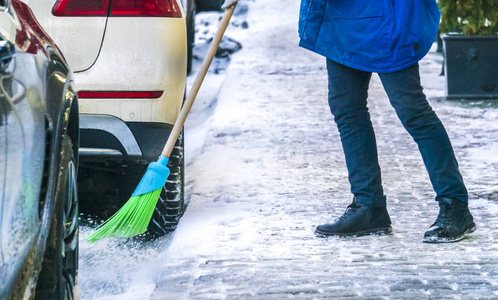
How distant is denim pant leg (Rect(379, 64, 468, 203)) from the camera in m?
3.28

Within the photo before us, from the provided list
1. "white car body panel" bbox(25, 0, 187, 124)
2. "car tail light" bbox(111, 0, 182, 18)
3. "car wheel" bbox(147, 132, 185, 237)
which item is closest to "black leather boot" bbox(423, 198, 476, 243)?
"car wheel" bbox(147, 132, 185, 237)

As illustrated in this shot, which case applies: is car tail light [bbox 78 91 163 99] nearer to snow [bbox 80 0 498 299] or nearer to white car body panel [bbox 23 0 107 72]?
white car body panel [bbox 23 0 107 72]

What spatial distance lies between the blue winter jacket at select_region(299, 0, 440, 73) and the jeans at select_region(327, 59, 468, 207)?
0.09 meters

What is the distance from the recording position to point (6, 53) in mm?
1800

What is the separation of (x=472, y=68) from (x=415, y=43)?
429cm

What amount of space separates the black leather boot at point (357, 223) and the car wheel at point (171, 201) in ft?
2.24

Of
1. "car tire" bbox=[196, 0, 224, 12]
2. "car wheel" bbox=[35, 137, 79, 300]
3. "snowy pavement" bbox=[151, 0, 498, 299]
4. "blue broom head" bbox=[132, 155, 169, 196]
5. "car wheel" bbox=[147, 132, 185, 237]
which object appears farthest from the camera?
"car tire" bbox=[196, 0, 224, 12]

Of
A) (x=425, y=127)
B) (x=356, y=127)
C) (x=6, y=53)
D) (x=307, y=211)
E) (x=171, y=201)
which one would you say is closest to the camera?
(x=6, y=53)

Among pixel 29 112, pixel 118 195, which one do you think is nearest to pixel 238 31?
pixel 118 195

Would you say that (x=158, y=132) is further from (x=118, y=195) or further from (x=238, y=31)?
(x=238, y=31)

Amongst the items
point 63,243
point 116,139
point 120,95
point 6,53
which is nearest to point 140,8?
point 120,95

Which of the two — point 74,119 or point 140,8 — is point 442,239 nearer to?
point 140,8

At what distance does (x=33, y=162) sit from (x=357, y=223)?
1.96 metres

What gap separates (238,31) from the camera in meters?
13.1
